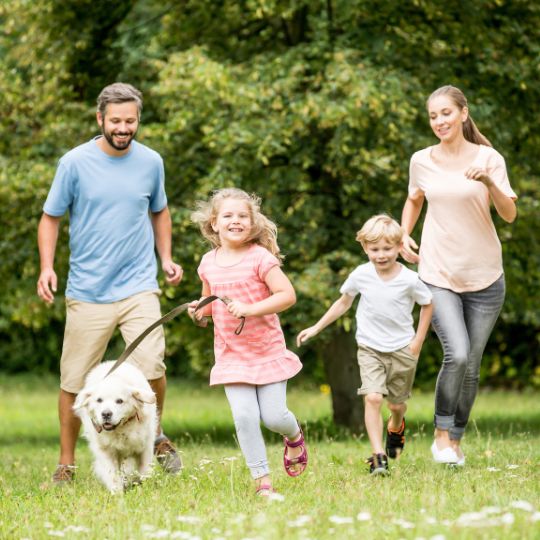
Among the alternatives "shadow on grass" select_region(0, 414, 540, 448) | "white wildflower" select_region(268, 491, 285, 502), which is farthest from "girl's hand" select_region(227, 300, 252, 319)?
"shadow on grass" select_region(0, 414, 540, 448)

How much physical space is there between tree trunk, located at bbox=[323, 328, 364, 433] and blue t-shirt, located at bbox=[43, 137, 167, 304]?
5830mm

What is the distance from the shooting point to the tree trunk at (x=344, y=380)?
41.7ft

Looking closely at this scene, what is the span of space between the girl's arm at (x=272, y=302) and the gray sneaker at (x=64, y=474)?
2.13 metres

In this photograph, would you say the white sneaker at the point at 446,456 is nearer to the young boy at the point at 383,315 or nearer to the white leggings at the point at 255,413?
the young boy at the point at 383,315

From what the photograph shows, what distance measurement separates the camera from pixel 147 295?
7.05 metres

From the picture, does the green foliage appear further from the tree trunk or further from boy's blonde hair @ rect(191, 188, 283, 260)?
boy's blonde hair @ rect(191, 188, 283, 260)

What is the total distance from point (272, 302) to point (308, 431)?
7.31 metres

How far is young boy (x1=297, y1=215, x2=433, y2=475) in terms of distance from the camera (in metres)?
6.72

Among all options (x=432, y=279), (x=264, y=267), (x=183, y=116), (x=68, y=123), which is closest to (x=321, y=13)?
(x=183, y=116)

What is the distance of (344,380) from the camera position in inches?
503

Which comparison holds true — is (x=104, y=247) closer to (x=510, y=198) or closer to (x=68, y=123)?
(x=510, y=198)

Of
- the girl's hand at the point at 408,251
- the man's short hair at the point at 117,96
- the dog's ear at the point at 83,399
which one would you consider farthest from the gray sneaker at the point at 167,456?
the man's short hair at the point at 117,96

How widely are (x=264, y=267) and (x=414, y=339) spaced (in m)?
1.42

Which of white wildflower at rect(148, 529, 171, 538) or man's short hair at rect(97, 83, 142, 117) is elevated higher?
man's short hair at rect(97, 83, 142, 117)
